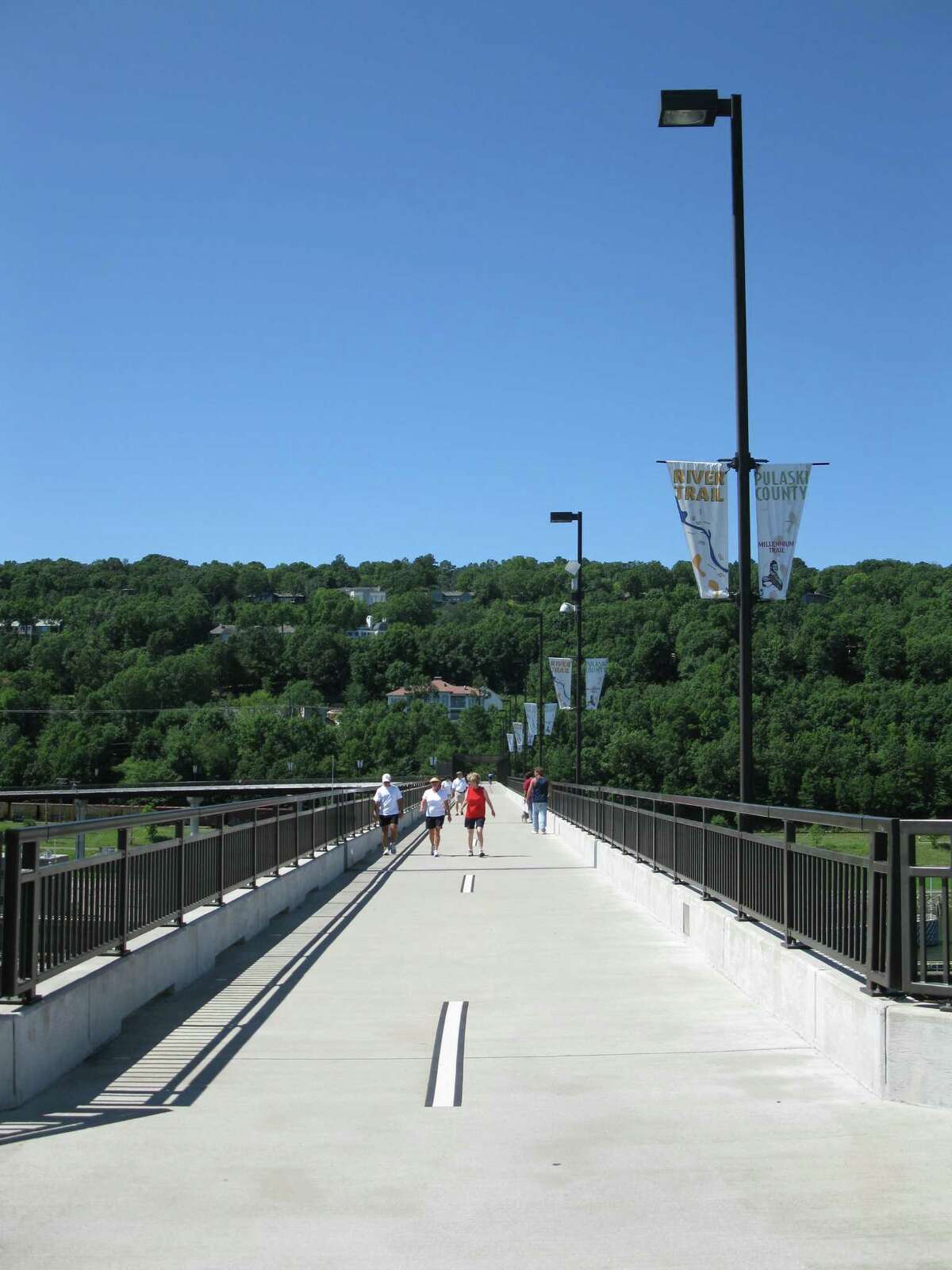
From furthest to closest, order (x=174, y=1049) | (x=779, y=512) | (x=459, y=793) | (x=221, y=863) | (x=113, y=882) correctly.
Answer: (x=459, y=793)
(x=779, y=512)
(x=221, y=863)
(x=113, y=882)
(x=174, y=1049)

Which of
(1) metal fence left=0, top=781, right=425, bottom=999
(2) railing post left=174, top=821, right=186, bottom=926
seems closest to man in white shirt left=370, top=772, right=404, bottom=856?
(1) metal fence left=0, top=781, right=425, bottom=999

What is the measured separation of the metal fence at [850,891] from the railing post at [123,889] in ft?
14.1

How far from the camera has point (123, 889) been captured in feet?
29.4

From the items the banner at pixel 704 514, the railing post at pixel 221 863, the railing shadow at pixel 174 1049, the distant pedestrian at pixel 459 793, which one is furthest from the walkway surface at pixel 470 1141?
the distant pedestrian at pixel 459 793

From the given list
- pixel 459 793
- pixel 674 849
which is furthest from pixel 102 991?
pixel 459 793

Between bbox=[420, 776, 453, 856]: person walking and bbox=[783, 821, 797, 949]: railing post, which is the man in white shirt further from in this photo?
bbox=[783, 821, 797, 949]: railing post

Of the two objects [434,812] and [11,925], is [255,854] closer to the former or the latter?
[11,925]

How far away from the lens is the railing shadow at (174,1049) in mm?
6742

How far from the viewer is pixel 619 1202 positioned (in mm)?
5434

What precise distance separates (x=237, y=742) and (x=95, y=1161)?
170 m

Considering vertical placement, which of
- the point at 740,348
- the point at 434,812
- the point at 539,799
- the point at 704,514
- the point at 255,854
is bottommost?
the point at 539,799

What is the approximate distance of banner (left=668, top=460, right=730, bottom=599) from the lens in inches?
588

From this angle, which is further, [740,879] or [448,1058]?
[740,879]

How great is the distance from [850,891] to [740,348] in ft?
30.3
